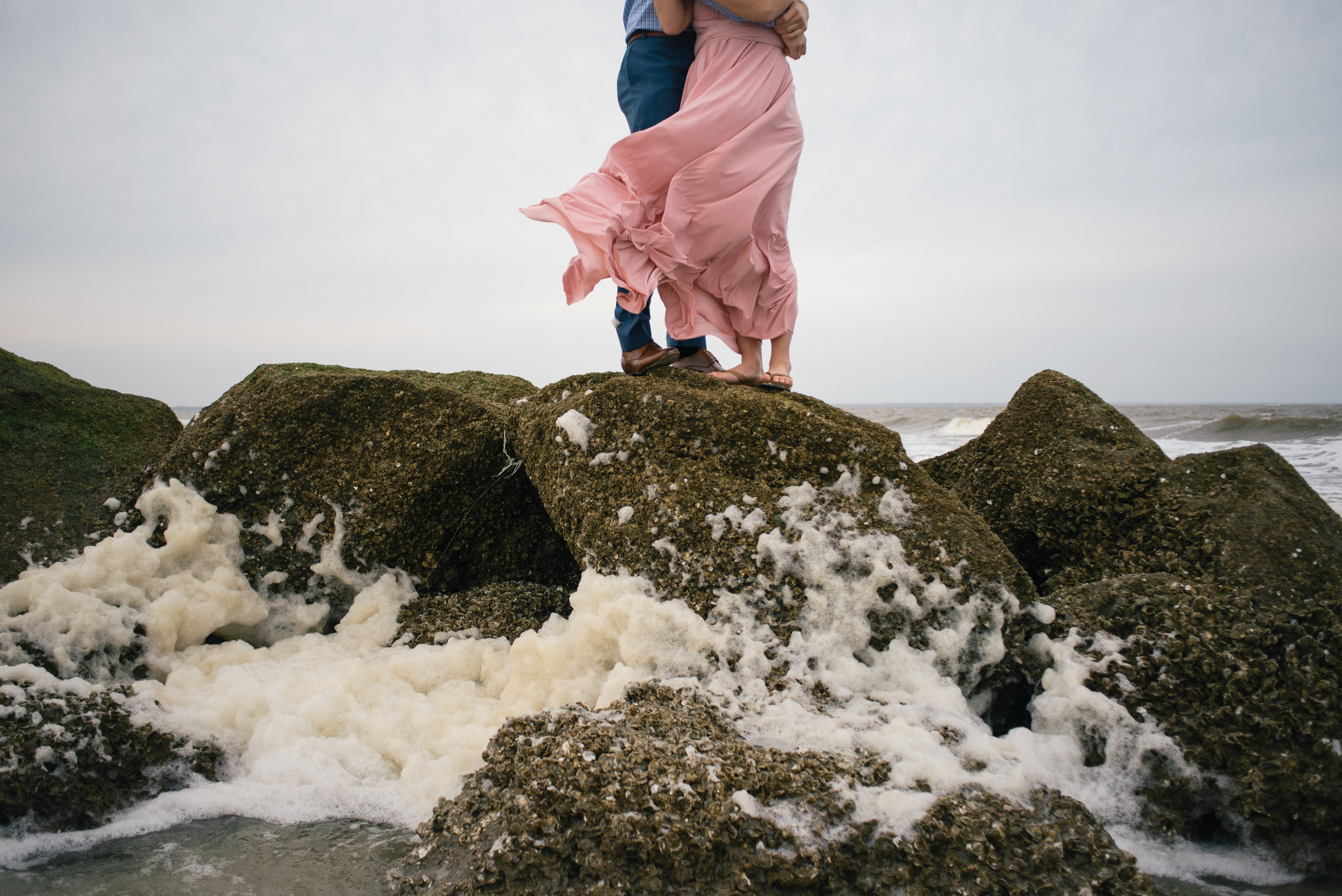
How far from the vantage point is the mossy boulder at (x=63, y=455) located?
2.58m

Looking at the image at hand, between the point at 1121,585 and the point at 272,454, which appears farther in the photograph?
the point at 272,454

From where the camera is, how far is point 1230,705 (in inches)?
65.6

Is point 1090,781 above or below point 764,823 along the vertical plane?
below

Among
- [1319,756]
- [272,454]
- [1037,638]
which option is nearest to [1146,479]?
[1037,638]

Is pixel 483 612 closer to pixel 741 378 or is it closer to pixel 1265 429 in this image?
pixel 741 378

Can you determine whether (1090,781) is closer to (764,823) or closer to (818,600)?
(818,600)

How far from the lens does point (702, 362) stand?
3264 millimetres

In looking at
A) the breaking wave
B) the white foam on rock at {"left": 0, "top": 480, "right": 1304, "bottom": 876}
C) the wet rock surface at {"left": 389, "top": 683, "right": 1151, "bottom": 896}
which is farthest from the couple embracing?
the breaking wave

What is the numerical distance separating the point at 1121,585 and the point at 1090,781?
0.57m

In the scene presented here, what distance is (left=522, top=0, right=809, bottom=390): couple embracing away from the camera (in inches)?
109

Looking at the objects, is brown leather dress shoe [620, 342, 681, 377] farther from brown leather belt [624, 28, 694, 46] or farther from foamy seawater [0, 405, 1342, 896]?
brown leather belt [624, 28, 694, 46]

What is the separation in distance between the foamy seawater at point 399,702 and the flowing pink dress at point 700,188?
1.11 meters

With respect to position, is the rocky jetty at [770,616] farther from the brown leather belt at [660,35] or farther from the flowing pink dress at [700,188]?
the brown leather belt at [660,35]

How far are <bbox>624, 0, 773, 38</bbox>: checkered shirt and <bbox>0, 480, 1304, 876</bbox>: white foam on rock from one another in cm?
191
